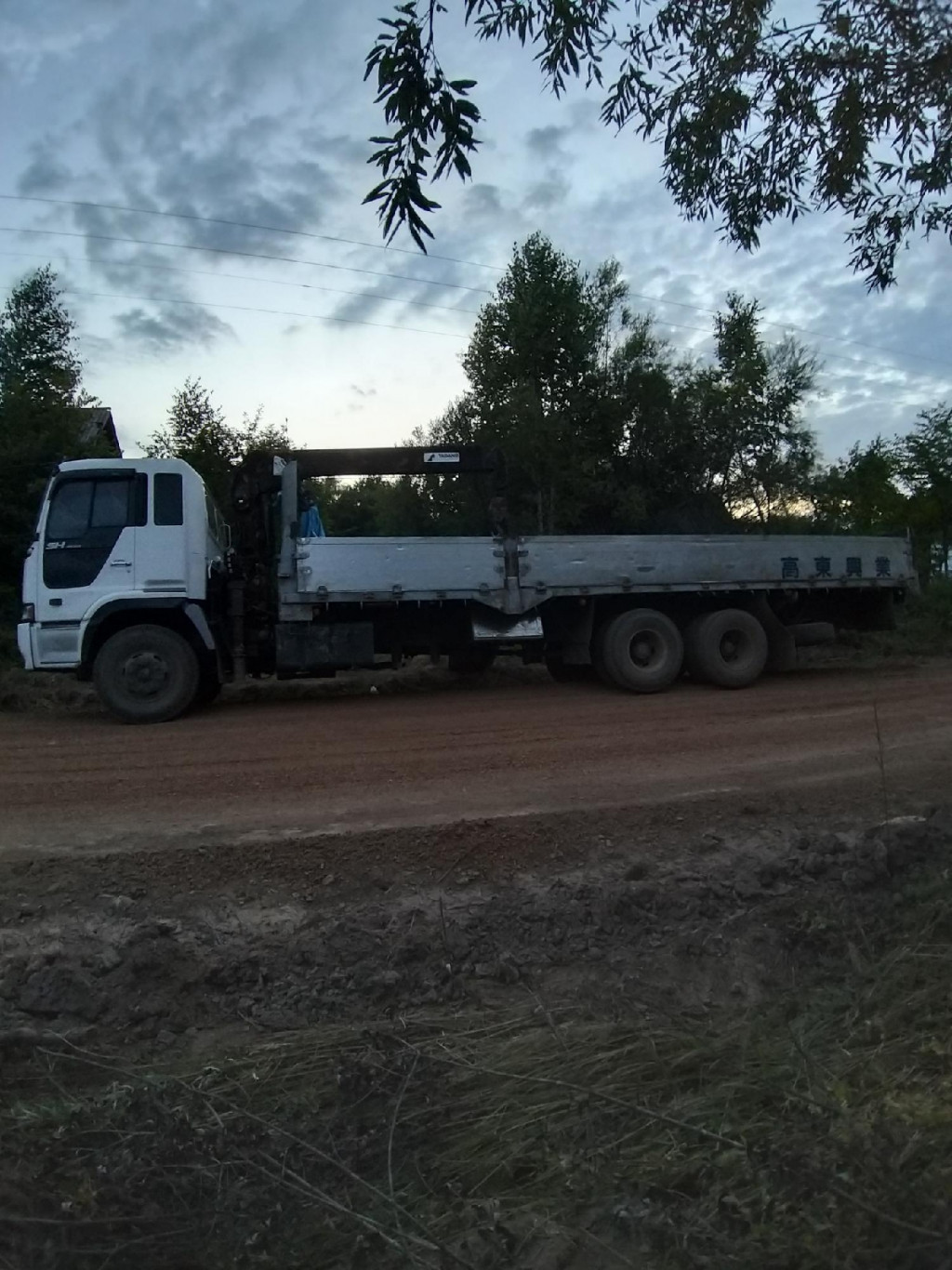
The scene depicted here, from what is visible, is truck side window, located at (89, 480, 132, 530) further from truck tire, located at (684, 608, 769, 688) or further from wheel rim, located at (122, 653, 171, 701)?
truck tire, located at (684, 608, 769, 688)

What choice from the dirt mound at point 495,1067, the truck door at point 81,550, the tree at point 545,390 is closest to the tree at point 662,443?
the tree at point 545,390

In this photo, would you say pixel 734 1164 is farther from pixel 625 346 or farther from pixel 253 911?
pixel 625 346

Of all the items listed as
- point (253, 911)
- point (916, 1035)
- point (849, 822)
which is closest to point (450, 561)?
point (849, 822)

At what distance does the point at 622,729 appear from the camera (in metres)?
12.2

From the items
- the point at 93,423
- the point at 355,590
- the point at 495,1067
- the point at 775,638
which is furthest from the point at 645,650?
the point at 93,423

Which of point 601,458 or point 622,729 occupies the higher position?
point 601,458

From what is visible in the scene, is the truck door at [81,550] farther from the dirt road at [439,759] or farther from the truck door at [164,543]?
the dirt road at [439,759]

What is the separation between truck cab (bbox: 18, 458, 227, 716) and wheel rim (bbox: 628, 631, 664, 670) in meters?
5.52

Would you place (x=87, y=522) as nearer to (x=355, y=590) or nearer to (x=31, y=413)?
(x=355, y=590)

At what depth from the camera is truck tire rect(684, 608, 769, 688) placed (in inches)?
621

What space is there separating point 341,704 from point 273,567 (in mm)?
1916

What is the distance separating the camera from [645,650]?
1569 cm

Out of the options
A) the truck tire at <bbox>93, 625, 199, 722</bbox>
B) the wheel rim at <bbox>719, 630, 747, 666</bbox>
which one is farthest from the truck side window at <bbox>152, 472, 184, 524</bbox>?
the wheel rim at <bbox>719, 630, 747, 666</bbox>

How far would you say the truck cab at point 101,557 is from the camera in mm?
13469
